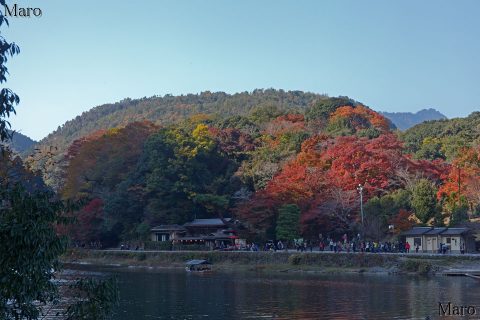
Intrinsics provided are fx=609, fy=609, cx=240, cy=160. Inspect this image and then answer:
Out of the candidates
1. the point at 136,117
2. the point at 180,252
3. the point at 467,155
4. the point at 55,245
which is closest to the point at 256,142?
the point at 180,252

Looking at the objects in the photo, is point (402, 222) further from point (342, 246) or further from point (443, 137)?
point (443, 137)

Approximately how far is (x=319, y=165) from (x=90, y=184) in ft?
102

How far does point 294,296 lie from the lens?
31.2m

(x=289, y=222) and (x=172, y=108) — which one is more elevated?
(x=172, y=108)

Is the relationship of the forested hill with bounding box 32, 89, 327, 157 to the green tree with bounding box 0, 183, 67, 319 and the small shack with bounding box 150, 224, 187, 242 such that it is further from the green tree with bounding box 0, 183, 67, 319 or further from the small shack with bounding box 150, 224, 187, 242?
the green tree with bounding box 0, 183, 67, 319

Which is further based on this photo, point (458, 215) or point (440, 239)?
point (458, 215)

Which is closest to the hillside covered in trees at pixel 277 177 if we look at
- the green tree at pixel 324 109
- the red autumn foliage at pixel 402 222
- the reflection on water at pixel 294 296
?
the red autumn foliage at pixel 402 222

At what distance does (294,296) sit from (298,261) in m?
16.5

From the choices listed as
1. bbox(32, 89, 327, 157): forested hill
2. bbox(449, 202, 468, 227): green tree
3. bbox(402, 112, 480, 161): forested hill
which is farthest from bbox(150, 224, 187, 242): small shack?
bbox(32, 89, 327, 157): forested hill

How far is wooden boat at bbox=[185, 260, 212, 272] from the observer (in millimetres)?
49844

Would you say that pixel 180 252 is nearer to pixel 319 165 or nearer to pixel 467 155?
pixel 319 165

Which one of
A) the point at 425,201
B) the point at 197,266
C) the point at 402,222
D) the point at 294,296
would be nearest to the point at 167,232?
the point at 197,266

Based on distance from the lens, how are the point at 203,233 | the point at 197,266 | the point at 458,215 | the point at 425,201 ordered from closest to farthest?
the point at 458,215
the point at 425,201
the point at 197,266
the point at 203,233

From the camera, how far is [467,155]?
55.2 meters
